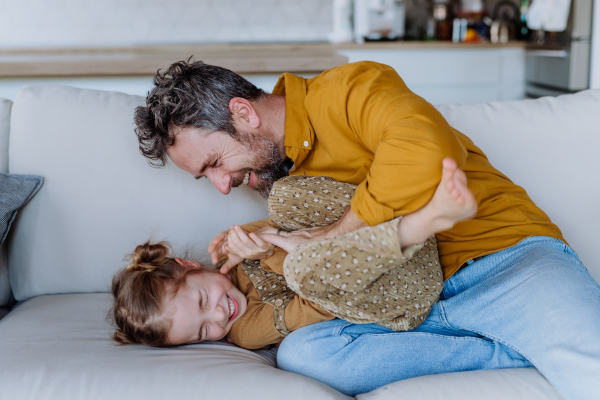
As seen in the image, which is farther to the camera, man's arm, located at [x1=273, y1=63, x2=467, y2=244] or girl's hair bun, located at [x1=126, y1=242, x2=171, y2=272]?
girl's hair bun, located at [x1=126, y1=242, x2=171, y2=272]

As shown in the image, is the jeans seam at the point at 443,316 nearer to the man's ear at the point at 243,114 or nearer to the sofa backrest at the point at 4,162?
the man's ear at the point at 243,114

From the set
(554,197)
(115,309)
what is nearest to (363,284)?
(115,309)

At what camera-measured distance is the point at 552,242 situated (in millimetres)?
1164

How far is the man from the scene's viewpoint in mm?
896

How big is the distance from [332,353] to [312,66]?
1.46 m

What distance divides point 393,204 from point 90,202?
3.13ft

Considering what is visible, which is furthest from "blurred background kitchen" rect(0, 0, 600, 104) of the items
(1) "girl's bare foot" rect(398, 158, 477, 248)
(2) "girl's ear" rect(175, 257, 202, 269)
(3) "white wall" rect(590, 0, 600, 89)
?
(1) "girl's bare foot" rect(398, 158, 477, 248)

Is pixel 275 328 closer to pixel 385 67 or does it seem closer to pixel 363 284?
pixel 363 284

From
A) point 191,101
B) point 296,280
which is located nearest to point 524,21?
point 191,101

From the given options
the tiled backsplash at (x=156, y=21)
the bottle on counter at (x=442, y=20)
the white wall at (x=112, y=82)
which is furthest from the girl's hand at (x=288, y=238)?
the bottle on counter at (x=442, y=20)

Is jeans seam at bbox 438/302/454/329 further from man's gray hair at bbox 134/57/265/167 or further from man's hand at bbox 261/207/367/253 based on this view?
man's gray hair at bbox 134/57/265/167

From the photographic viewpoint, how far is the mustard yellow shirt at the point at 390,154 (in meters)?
0.86

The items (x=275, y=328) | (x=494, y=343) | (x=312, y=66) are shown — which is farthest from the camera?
(x=312, y=66)

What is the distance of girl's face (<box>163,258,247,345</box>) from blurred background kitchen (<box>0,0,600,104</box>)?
163 centimetres
